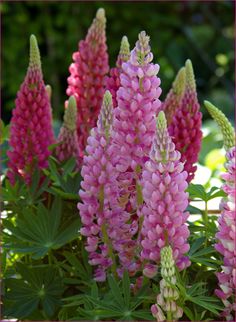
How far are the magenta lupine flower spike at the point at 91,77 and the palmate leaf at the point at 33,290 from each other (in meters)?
0.37

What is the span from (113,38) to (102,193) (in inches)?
197

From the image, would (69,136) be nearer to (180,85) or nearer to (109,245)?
(180,85)

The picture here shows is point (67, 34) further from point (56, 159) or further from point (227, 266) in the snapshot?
point (227, 266)

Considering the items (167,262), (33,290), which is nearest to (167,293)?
(167,262)

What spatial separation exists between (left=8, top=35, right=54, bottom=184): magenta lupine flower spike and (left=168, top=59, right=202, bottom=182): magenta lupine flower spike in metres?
0.26

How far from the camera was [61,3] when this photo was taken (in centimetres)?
569

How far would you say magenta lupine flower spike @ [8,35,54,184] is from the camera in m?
1.38

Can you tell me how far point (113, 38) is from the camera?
5945 mm

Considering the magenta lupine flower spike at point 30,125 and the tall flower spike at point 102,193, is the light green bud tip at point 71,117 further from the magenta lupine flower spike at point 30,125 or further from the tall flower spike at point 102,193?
the tall flower spike at point 102,193

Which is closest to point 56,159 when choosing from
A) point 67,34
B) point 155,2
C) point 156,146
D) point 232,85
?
point 156,146

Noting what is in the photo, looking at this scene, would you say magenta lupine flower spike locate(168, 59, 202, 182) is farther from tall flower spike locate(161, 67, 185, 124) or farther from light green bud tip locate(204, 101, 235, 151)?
light green bud tip locate(204, 101, 235, 151)

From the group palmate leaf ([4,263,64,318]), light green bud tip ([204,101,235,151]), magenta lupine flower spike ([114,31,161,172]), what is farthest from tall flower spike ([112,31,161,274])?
palmate leaf ([4,263,64,318])

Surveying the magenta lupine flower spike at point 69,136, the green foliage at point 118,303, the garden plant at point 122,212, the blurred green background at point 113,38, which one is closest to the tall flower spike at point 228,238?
the garden plant at point 122,212

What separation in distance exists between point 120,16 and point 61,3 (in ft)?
1.70
